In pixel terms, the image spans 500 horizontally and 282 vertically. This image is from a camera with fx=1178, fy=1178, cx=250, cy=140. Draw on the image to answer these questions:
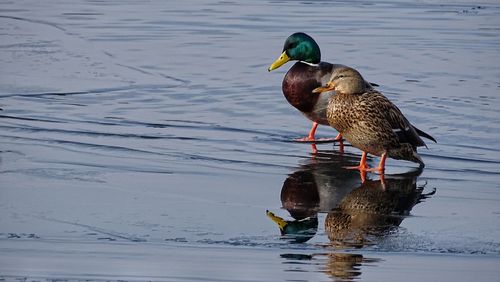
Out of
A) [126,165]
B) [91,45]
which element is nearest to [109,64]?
[91,45]

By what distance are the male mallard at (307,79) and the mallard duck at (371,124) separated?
3.45ft

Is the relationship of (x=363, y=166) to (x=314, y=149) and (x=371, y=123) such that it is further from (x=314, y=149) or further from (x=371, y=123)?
(x=314, y=149)

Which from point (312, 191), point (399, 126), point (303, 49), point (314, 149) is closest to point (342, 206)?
point (312, 191)

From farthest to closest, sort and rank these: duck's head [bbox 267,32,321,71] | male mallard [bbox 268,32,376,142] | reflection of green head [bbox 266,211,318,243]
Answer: duck's head [bbox 267,32,321,71] < male mallard [bbox 268,32,376,142] < reflection of green head [bbox 266,211,318,243]

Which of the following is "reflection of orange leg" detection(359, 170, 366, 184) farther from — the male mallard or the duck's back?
the male mallard

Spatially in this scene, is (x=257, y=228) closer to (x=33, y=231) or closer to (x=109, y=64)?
(x=33, y=231)

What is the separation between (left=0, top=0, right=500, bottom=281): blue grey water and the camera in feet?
18.7

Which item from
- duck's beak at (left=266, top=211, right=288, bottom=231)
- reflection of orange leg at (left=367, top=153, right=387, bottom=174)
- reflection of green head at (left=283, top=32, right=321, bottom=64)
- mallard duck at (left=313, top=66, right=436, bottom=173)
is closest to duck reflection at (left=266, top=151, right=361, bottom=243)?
duck's beak at (left=266, top=211, right=288, bottom=231)

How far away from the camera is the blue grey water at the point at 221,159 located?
570 cm

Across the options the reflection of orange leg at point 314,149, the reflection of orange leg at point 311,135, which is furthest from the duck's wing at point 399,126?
the reflection of orange leg at point 311,135

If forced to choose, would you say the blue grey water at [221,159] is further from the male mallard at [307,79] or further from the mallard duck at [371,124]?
the male mallard at [307,79]

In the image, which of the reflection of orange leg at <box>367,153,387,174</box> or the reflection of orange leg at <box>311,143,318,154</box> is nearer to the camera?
the reflection of orange leg at <box>367,153,387,174</box>

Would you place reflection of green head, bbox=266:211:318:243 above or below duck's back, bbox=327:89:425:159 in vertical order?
below

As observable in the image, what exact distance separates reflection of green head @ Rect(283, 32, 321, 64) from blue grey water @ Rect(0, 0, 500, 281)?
1.81 feet
